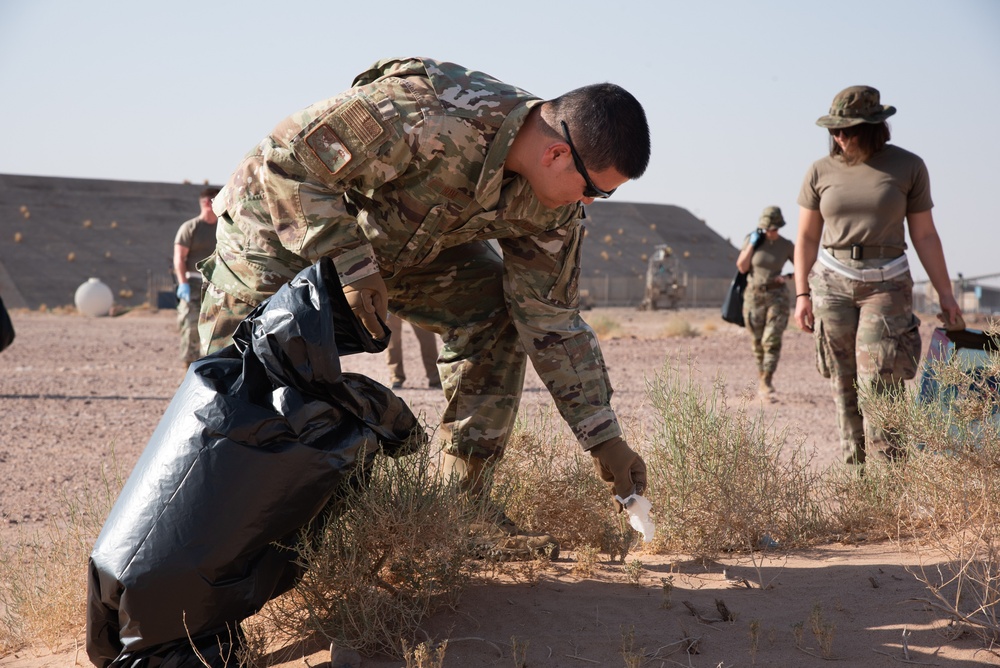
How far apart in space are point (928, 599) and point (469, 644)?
1.45m

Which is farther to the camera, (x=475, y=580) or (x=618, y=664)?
(x=475, y=580)

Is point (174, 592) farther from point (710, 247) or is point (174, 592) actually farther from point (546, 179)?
point (710, 247)

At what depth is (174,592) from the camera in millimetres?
2414

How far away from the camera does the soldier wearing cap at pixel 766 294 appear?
33.8 ft

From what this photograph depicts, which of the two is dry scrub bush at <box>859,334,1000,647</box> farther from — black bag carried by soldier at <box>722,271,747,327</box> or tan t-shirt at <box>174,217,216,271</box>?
tan t-shirt at <box>174,217,216,271</box>

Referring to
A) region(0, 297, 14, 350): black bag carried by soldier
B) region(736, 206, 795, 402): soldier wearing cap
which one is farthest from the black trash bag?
region(736, 206, 795, 402): soldier wearing cap

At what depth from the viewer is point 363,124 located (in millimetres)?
2908

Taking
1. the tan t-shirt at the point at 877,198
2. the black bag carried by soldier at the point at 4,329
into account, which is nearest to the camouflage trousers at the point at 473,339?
the tan t-shirt at the point at 877,198

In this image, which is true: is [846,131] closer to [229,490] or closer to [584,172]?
[584,172]

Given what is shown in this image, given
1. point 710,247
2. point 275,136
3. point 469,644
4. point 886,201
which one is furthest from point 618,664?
point 710,247

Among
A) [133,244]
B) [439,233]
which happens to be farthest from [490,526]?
[133,244]

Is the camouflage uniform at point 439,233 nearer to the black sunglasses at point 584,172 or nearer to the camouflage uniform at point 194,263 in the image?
the black sunglasses at point 584,172

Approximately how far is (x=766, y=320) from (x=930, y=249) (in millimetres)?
5590

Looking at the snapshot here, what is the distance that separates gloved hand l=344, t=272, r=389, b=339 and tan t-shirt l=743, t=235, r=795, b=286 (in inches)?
329
